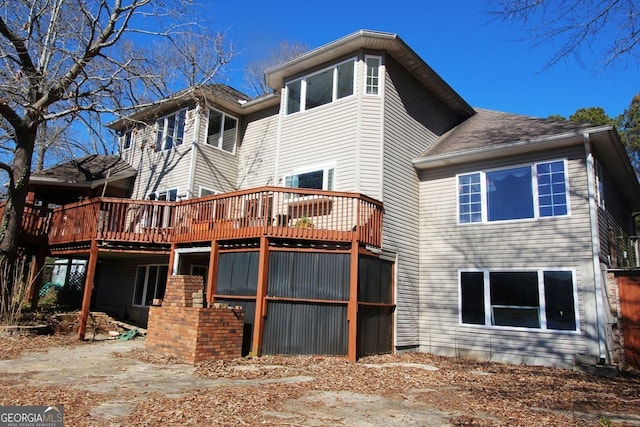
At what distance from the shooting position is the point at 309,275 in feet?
32.6

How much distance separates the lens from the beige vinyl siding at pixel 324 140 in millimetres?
11953

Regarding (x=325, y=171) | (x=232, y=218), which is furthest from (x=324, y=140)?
(x=232, y=218)

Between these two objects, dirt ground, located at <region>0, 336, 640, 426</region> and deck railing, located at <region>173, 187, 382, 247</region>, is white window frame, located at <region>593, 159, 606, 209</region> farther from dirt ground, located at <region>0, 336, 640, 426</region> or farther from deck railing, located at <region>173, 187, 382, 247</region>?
deck railing, located at <region>173, 187, 382, 247</region>

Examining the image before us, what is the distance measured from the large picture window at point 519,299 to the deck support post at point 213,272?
21.0 feet

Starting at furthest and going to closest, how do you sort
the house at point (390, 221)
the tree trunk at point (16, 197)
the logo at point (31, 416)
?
1. the tree trunk at point (16, 197)
2. the house at point (390, 221)
3. the logo at point (31, 416)

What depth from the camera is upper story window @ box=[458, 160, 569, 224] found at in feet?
35.6

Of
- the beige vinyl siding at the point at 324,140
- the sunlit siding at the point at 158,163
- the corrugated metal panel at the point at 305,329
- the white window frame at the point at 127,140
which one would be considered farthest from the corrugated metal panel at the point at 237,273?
the white window frame at the point at 127,140

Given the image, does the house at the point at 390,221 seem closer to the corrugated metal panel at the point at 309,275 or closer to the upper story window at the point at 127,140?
the corrugated metal panel at the point at 309,275

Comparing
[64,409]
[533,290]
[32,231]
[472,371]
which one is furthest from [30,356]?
[533,290]

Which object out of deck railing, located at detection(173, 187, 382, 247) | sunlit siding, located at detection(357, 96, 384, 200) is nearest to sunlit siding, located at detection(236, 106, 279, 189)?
deck railing, located at detection(173, 187, 382, 247)

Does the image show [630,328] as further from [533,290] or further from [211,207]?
[211,207]

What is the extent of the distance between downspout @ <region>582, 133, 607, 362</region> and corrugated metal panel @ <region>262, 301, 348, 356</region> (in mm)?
5479

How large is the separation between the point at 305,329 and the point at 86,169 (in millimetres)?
12798

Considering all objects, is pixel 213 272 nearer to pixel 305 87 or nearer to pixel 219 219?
pixel 219 219
